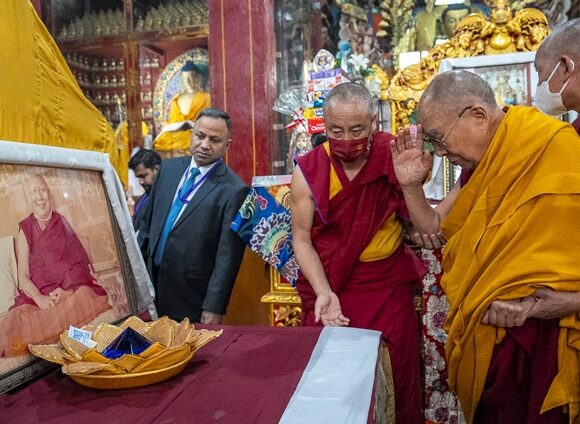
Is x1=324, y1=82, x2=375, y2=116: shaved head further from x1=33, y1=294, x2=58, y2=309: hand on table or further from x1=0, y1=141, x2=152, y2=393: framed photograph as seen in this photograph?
x1=33, y1=294, x2=58, y2=309: hand on table

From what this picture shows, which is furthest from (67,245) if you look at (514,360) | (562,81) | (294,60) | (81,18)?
(81,18)

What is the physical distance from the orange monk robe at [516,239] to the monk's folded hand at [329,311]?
0.31m

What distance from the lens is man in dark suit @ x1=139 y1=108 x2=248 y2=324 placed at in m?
2.20

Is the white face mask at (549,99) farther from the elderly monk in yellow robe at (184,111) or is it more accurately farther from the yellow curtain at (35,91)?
the elderly monk in yellow robe at (184,111)

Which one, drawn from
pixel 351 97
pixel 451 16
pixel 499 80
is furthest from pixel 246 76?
pixel 351 97

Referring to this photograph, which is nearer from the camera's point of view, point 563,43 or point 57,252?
point 57,252

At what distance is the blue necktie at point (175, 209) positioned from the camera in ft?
7.50

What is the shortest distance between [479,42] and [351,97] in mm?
2242

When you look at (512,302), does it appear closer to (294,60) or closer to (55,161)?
(55,161)

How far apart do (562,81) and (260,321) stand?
1742 mm

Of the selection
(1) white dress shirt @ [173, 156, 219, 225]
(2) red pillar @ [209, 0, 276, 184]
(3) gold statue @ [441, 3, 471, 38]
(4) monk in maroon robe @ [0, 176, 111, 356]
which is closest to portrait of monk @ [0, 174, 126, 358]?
(4) monk in maroon robe @ [0, 176, 111, 356]

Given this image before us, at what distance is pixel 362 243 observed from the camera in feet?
5.78

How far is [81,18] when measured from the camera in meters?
7.05

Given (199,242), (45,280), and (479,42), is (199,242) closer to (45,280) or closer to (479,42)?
(45,280)
